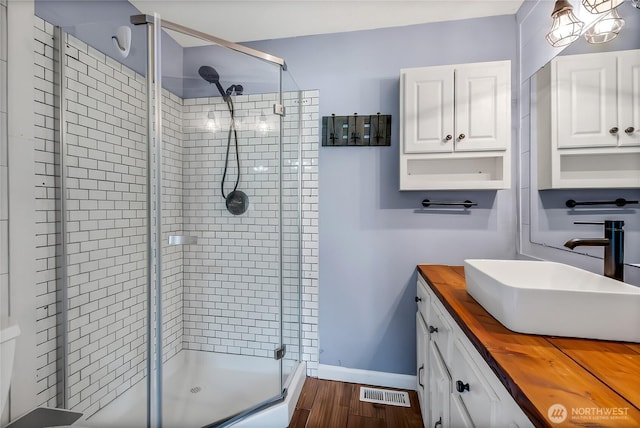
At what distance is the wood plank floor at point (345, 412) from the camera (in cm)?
157

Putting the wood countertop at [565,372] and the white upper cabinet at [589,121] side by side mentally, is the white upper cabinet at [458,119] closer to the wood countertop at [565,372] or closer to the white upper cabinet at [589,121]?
the white upper cabinet at [589,121]

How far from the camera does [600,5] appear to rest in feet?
3.52

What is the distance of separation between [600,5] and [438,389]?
1.76 meters

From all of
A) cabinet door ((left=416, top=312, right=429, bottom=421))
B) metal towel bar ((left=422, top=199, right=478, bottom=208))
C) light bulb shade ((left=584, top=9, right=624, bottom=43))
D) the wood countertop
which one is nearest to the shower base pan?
cabinet door ((left=416, top=312, right=429, bottom=421))

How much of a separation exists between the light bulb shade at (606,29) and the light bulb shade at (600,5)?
0.07 feet

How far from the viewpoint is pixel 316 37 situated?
2000mm

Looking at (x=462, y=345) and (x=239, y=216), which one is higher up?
(x=239, y=216)

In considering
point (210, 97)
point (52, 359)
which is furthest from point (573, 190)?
point (52, 359)

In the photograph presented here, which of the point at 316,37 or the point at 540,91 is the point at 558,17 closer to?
the point at 540,91

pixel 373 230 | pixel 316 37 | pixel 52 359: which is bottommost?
pixel 52 359

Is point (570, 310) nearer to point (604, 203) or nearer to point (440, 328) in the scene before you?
point (440, 328)

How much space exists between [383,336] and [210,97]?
2.07m

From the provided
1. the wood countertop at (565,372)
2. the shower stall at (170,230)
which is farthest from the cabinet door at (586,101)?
the shower stall at (170,230)

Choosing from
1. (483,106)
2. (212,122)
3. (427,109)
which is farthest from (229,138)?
(483,106)
